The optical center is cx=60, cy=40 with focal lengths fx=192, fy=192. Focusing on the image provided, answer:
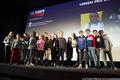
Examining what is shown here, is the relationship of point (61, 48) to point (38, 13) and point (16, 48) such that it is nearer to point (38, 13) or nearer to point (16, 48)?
point (16, 48)

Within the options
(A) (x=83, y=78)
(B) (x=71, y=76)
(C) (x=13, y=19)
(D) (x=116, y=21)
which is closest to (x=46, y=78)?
(B) (x=71, y=76)

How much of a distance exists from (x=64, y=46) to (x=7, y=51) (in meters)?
2.03

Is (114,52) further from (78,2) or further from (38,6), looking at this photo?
(38,6)

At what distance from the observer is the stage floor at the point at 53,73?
3.57 metres

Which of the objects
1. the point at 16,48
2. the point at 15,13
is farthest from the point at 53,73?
the point at 15,13

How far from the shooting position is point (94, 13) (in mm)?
6633

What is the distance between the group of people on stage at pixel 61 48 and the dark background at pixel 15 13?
2240 millimetres

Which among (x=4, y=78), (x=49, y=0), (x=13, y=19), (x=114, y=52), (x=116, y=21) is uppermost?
(x=49, y=0)

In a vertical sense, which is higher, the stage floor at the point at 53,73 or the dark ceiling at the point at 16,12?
the dark ceiling at the point at 16,12

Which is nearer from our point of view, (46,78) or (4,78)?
(46,78)

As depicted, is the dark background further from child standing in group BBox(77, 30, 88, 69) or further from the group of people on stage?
child standing in group BBox(77, 30, 88, 69)

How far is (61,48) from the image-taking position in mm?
5500

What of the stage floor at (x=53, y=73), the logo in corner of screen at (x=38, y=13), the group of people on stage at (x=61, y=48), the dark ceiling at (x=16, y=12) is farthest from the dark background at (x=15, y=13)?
the stage floor at (x=53, y=73)

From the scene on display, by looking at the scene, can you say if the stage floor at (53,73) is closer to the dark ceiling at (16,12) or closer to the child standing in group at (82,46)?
the child standing in group at (82,46)
